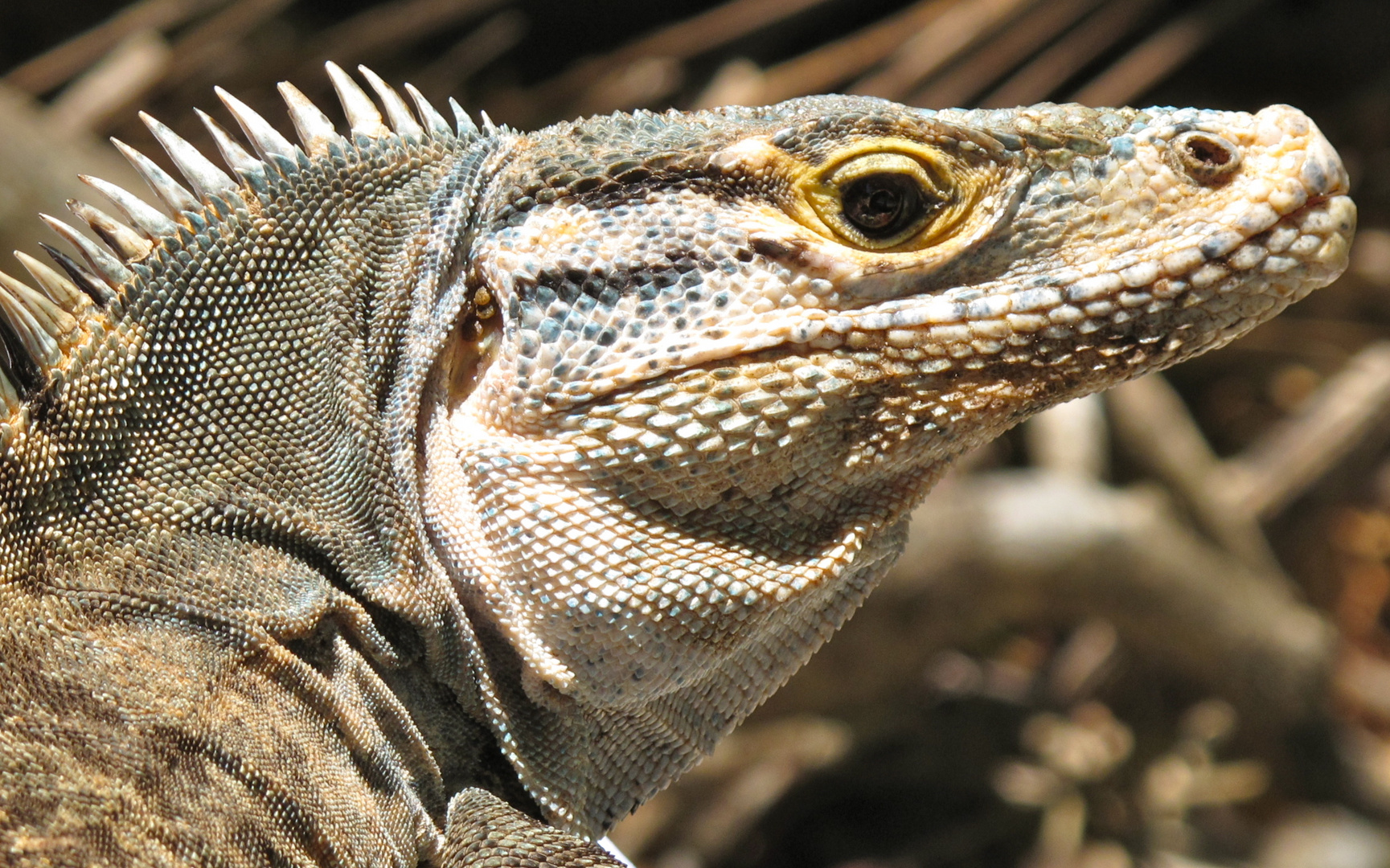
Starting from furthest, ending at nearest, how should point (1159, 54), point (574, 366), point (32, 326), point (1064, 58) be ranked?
point (1159, 54) < point (1064, 58) < point (574, 366) < point (32, 326)

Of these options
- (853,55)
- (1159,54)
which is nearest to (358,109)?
(853,55)

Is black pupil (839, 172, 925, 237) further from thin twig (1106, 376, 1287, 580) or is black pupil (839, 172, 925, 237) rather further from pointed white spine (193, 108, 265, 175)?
thin twig (1106, 376, 1287, 580)

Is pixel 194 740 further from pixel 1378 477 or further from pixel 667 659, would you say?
pixel 1378 477

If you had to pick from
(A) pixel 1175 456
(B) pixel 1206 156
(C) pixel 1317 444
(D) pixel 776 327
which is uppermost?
Answer: (D) pixel 776 327

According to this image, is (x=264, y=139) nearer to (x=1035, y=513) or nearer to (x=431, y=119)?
(x=431, y=119)

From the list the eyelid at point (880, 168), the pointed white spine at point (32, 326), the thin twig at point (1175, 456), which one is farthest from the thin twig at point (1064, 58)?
the pointed white spine at point (32, 326)

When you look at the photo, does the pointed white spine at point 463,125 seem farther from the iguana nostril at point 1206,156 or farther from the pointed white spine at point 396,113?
the iguana nostril at point 1206,156

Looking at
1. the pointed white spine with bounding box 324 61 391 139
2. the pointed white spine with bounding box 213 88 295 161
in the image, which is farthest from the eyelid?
the pointed white spine with bounding box 213 88 295 161

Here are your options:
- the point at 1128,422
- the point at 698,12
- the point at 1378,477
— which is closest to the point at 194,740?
the point at 1128,422
